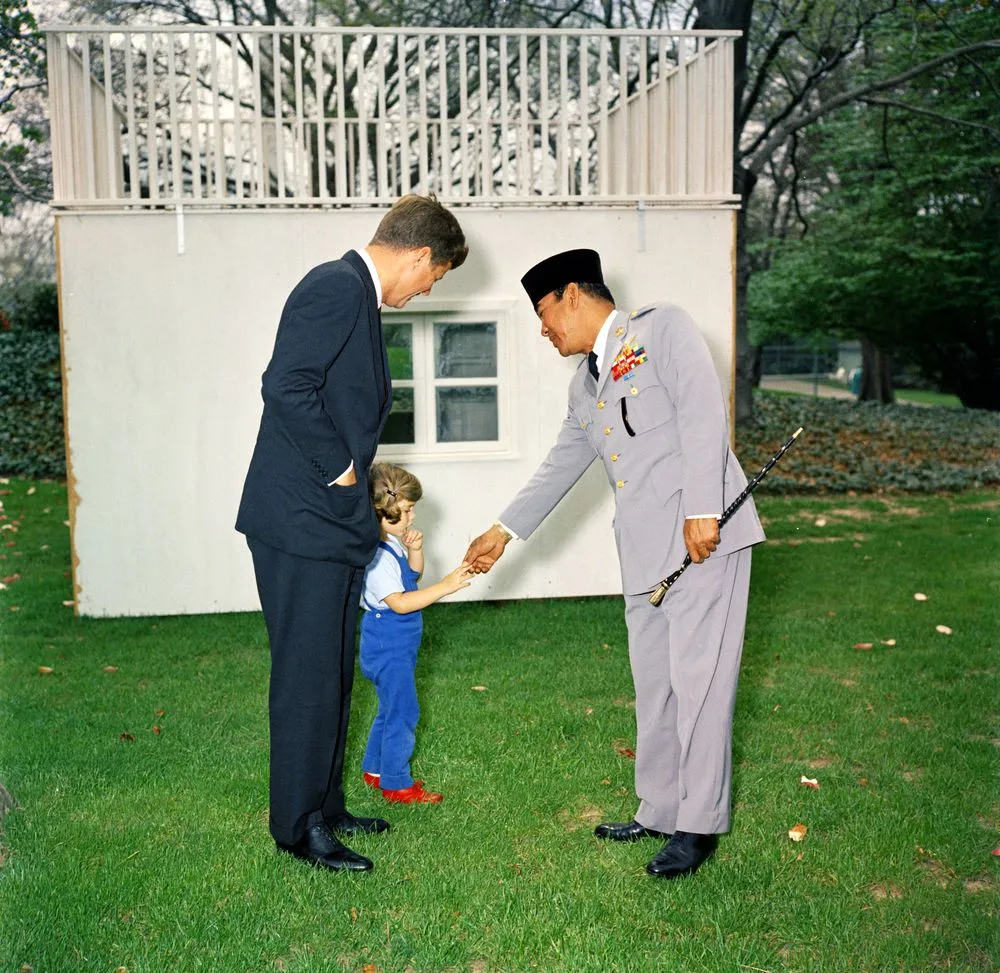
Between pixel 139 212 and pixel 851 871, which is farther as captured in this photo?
pixel 139 212

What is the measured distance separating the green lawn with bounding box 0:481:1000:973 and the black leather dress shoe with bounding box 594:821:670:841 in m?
0.10

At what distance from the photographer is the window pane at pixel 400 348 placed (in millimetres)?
8609

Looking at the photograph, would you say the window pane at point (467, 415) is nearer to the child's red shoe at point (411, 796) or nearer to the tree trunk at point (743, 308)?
the child's red shoe at point (411, 796)

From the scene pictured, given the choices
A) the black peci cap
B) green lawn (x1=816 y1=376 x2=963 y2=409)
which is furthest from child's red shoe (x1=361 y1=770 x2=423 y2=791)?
green lawn (x1=816 y1=376 x2=963 y2=409)

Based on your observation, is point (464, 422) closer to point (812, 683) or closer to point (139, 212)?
point (139, 212)

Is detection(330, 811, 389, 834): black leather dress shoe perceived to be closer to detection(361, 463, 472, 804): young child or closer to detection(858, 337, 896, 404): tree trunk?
detection(361, 463, 472, 804): young child

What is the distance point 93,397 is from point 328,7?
1164cm

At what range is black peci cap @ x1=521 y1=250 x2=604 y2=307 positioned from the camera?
399 centimetres

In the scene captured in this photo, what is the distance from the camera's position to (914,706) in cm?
613

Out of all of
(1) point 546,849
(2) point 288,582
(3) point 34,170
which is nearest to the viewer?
(2) point 288,582

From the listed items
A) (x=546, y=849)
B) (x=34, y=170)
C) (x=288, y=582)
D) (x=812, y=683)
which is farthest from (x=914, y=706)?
(x=34, y=170)

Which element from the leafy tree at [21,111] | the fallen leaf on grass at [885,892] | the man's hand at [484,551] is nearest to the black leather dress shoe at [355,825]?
the man's hand at [484,551]

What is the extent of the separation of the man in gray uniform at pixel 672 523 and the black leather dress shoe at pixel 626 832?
0.21m

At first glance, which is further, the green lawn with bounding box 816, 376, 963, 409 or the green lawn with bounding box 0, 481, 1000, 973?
the green lawn with bounding box 816, 376, 963, 409
